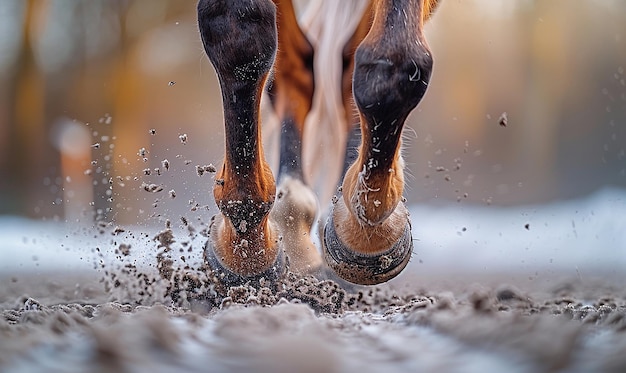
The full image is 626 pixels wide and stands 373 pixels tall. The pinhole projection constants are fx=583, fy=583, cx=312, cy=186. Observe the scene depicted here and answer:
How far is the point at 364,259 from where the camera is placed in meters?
1.55

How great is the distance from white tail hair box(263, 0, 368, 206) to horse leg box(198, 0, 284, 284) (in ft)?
1.48

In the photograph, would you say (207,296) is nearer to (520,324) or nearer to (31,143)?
(520,324)

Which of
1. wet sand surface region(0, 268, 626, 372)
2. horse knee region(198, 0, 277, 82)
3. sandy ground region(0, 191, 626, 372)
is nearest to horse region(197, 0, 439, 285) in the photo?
horse knee region(198, 0, 277, 82)

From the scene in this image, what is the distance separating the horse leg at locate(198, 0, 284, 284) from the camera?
3.68ft

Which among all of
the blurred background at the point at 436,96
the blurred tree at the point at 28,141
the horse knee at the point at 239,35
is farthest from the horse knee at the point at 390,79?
the blurred tree at the point at 28,141

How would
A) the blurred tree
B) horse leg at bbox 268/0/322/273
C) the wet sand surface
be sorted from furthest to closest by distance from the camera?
the blurred tree < horse leg at bbox 268/0/322/273 < the wet sand surface

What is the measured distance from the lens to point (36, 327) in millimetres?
953

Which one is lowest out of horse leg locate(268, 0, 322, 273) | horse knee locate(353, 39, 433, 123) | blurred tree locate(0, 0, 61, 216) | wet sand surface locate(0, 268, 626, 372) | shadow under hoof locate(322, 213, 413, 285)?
wet sand surface locate(0, 268, 626, 372)

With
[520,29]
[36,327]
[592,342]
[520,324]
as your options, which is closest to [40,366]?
[36,327]

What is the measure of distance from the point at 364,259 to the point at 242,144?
0.50 metres

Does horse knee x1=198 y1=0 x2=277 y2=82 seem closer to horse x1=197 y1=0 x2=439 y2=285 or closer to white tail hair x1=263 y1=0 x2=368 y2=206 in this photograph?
horse x1=197 y1=0 x2=439 y2=285

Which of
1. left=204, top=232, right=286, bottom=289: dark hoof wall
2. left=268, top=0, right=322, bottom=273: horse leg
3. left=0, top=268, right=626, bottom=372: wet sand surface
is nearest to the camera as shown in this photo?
left=0, top=268, right=626, bottom=372: wet sand surface

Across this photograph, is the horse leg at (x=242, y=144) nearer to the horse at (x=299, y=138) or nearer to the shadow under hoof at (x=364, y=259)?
the horse at (x=299, y=138)

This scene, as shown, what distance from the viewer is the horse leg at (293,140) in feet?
A: 6.06
